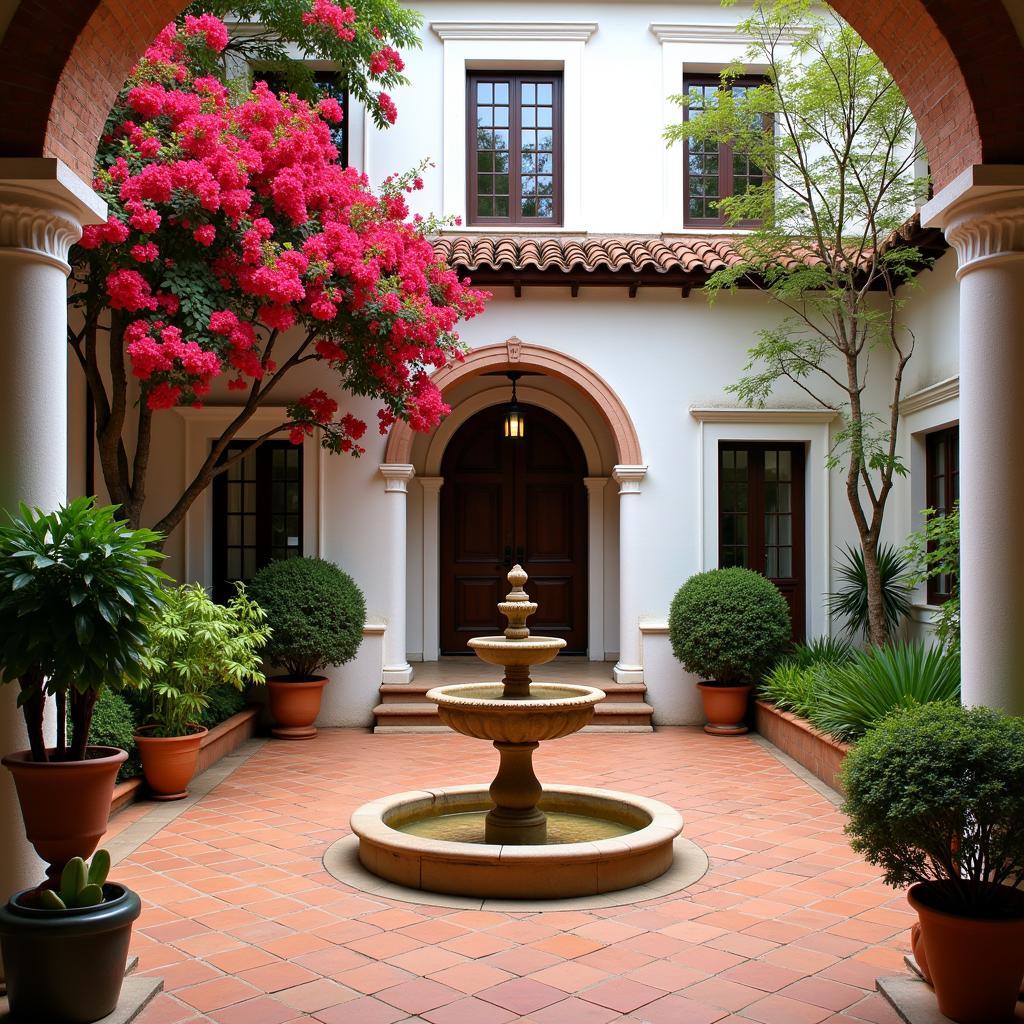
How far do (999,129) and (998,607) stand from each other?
7.01 ft

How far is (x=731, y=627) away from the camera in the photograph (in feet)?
35.6

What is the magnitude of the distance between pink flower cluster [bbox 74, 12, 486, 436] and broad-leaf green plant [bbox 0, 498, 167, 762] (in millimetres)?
3917

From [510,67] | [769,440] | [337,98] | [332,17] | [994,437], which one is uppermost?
[510,67]

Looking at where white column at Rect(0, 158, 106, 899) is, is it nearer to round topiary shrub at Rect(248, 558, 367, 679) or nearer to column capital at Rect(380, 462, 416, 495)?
round topiary shrub at Rect(248, 558, 367, 679)

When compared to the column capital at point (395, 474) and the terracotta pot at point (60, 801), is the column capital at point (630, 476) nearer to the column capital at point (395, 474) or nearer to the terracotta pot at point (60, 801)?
the column capital at point (395, 474)

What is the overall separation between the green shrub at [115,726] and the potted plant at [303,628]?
7.54 ft

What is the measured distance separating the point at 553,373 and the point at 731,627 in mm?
3511

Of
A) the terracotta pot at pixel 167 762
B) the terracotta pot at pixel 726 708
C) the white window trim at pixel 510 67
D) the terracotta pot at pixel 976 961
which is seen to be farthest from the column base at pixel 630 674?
A: the terracotta pot at pixel 976 961

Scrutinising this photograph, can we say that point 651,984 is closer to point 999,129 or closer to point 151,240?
point 999,129

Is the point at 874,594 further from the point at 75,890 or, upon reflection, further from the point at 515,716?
the point at 75,890

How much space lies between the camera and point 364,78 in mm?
11516

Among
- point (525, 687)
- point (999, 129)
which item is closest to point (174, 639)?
point (525, 687)

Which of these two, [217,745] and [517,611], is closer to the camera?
[517,611]

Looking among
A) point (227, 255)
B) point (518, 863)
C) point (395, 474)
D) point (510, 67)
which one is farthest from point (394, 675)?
point (510, 67)
